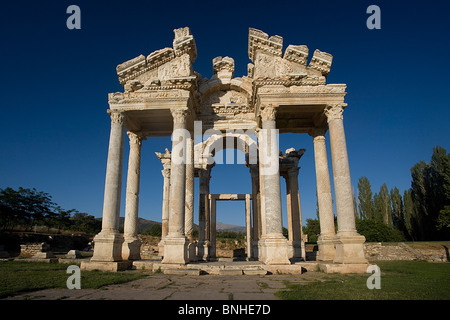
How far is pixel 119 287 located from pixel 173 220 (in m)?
4.91

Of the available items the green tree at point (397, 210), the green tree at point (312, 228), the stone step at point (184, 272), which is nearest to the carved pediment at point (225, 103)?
the stone step at point (184, 272)

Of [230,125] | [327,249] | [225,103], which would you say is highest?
[225,103]

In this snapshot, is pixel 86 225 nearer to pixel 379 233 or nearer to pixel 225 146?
pixel 225 146

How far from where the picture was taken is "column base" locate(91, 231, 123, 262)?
40.7ft

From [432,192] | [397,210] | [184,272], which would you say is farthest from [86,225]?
[432,192]

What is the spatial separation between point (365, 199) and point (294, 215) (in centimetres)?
3637

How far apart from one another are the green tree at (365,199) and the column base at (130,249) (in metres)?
45.7

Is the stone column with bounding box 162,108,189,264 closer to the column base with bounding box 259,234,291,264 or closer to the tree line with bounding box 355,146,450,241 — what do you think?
the column base with bounding box 259,234,291,264

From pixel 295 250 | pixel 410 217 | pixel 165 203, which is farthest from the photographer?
pixel 410 217

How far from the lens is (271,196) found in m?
12.6

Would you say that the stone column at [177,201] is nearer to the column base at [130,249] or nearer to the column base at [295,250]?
the column base at [130,249]

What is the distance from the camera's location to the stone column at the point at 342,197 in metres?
11.9
